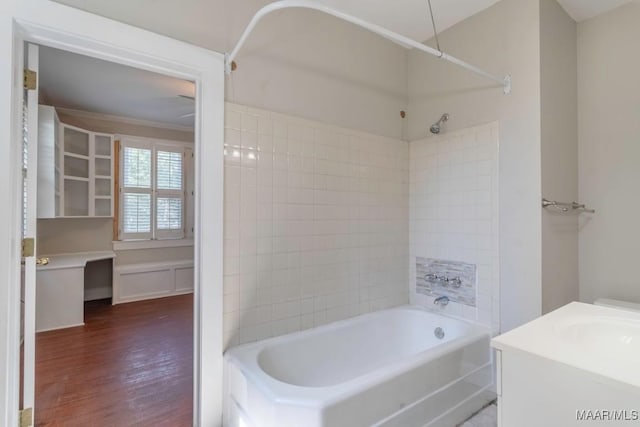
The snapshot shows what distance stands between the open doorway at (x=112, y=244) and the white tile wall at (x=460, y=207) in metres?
2.14

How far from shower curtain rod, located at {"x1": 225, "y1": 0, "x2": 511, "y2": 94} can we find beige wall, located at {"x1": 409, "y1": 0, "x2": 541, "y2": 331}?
0.14 metres

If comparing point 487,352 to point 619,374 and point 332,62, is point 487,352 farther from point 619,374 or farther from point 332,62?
point 332,62

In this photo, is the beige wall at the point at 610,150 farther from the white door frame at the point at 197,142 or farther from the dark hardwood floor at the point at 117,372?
the dark hardwood floor at the point at 117,372

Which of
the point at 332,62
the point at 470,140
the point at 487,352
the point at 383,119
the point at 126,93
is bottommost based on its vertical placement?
the point at 487,352

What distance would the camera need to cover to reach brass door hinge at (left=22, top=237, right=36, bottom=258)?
1.48m

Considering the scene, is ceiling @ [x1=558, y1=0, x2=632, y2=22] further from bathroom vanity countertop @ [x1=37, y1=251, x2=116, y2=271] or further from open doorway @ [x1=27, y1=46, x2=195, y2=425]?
bathroom vanity countertop @ [x1=37, y1=251, x2=116, y2=271]

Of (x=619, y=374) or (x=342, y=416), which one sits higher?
(x=619, y=374)

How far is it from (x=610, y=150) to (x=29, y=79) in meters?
3.56

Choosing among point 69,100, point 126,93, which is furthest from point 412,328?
point 69,100

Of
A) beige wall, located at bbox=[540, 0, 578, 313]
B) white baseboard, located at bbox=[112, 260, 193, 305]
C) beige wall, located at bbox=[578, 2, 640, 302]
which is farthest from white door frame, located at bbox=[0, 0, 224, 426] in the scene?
white baseboard, located at bbox=[112, 260, 193, 305]

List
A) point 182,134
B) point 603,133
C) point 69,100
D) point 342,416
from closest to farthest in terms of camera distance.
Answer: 1. point 342,416
2. point 603,133
3. point 69,100
4. point 182,134

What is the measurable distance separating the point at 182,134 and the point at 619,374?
553cm

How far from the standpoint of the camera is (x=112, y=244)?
14.8ft

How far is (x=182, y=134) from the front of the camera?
16.9 ft
